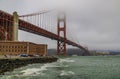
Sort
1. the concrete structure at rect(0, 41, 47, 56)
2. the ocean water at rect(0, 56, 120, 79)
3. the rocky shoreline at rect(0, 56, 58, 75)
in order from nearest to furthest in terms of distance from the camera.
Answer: the ocean water at rect(0, 56, 120, 79) < the rocky shoreline at rect(0, 56, 58, 75) < the concrete structure at rect(0, 41, 47, 56)

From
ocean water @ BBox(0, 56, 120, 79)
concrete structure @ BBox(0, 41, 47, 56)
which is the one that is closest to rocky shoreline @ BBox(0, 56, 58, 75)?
ocean water @ BBox(0, 56, 120, 79)

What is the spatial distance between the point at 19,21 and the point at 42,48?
2087 centimetres

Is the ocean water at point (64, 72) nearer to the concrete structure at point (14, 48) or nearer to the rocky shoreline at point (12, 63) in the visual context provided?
the rocky shoreline at point (12, 63)

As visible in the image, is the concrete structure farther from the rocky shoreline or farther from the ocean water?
the ocean water

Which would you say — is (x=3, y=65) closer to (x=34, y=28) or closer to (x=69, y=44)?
(x=34, y=28)

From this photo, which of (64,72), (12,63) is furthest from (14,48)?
(64,72)

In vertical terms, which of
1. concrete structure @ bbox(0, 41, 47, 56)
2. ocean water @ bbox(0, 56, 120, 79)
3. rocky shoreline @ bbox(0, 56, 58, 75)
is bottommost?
ocean water @ bbox(0, 56, 120, 79)

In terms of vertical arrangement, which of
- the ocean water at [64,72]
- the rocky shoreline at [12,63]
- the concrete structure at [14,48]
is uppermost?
the concrete structure at [14,48]

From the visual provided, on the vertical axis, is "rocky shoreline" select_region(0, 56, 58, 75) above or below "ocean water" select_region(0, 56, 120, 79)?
above

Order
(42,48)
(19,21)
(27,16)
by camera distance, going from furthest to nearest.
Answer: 1. (42,48)
2. (27,16)
3. (19,21)

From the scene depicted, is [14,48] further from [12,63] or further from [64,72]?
[64,72]

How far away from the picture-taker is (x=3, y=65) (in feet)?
164

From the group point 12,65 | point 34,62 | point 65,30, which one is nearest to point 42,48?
point 65,30

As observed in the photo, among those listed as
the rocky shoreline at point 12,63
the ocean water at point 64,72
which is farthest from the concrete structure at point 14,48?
the ocean water at point 64,72
